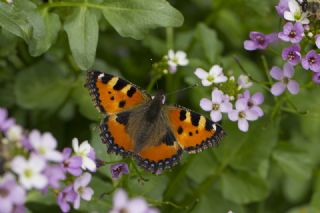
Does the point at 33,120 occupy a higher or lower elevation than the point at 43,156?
lower

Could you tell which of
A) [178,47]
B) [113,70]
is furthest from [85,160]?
[178,47]

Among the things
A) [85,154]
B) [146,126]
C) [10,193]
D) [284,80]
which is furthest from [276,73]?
[10,193]

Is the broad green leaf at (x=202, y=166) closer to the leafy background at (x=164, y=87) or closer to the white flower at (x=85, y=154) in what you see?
the leafy background at (x=164, y=87)

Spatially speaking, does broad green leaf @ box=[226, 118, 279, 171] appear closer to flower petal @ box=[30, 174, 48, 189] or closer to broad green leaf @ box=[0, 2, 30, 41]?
broad green leaf @ box=[0, 2, 30, 41]

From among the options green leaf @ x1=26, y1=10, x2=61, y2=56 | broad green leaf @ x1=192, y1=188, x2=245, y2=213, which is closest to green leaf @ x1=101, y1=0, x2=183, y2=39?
green leaf @ x1=26, y1=10, x2=61, y2=56

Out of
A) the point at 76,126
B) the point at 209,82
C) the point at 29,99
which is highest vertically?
the point at 209,82

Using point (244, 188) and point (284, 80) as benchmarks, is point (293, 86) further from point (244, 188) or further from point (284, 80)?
point (244, 188)

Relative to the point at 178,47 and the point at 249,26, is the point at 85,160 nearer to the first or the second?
the point at 178,47
